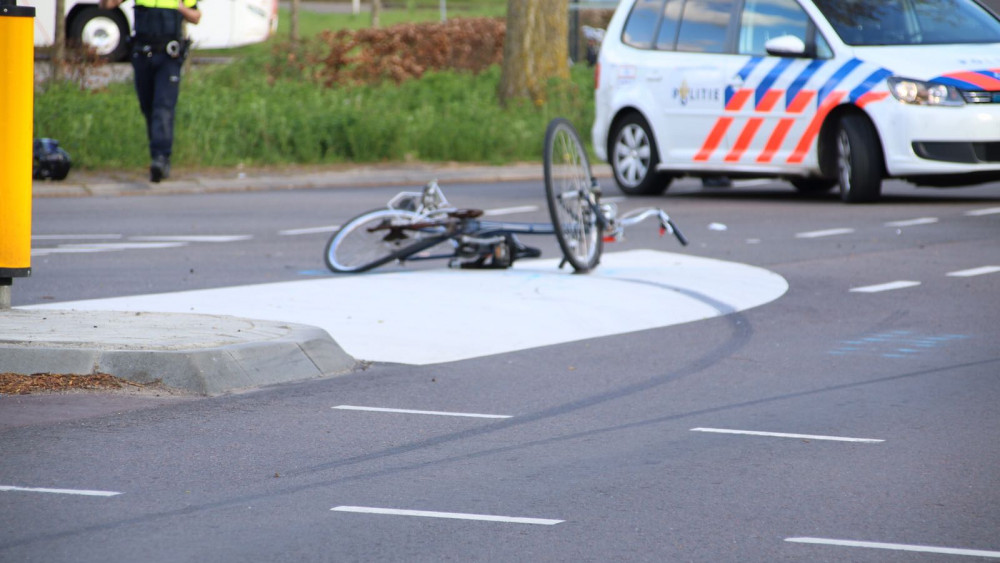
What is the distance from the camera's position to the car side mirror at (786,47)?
544 inches

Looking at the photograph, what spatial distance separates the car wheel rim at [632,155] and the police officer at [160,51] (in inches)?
161

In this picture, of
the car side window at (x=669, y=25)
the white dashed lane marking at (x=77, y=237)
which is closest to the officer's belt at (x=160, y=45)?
the white dashed lane marking at (x=77, y=237)

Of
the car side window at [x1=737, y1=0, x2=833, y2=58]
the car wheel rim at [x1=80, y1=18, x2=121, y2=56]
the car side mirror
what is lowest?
the car wheel rim at [x1=80, y1=18, x2=121, y2=56]

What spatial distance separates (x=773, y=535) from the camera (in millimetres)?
4223

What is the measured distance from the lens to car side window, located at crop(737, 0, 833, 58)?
14211 millimetres

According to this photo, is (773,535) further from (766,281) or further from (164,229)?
(164,229)

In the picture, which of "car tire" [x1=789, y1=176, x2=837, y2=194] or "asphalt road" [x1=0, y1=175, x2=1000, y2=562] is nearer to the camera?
"asphalt road" [x1=0, y1=175, x2=1000, y2=562]

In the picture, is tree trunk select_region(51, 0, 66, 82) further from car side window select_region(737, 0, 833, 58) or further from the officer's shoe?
car side window select_region(737, 0, 833, 58)

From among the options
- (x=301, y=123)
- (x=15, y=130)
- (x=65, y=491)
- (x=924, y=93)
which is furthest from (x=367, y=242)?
(x=301, y=123)

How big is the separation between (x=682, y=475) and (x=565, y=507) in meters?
0.53

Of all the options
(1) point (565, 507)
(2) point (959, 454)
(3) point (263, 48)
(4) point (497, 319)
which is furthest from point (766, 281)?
(3) point (263, 48)

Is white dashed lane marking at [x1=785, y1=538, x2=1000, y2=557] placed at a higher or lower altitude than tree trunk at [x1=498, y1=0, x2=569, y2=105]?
lower

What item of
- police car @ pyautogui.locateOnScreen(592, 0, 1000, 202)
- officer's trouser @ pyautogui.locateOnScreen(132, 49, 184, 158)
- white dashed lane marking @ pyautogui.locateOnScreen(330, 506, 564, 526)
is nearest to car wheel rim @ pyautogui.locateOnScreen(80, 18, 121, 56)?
officer's trouser @ pyautogui.locateOnScreen(132, 49, 184, 158)

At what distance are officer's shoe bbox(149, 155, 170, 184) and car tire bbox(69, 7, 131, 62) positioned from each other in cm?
1207
